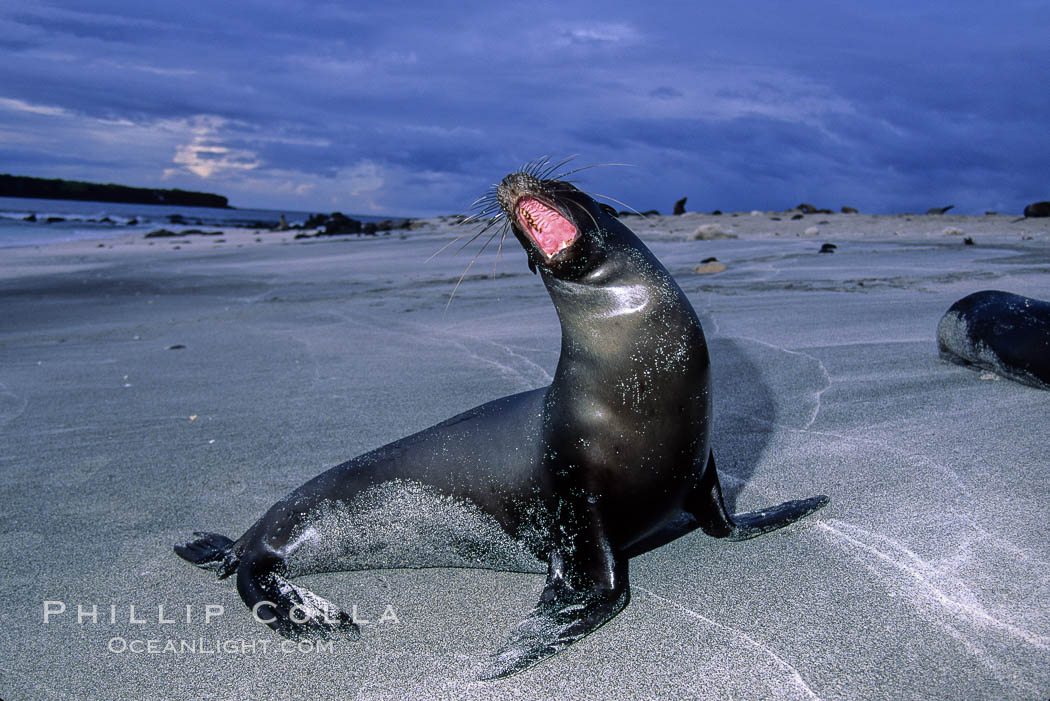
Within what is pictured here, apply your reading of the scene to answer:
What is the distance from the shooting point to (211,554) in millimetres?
2963

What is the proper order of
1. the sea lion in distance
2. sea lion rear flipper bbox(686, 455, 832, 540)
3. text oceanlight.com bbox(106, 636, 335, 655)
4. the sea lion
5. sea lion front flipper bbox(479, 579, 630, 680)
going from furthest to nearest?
the sea lion → sea lion rear flipper bbox(686, 455, 832, 540) → the sea lion in distance → text oceanlight.com bbox(106, 636, 335, 655) → sea lion front flipper bbox(479, 579, 630, 680)

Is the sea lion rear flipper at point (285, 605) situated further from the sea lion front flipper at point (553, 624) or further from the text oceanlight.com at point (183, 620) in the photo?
the sea lion front flipper at point (553, 624)

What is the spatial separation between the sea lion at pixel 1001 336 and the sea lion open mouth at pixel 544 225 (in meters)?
3.32

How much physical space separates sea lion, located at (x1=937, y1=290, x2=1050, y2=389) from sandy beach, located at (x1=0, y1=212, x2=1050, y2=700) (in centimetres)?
14

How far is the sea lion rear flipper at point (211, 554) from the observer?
2.93m

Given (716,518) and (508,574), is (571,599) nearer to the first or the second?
(508,574)

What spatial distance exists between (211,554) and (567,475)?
4.58 ft

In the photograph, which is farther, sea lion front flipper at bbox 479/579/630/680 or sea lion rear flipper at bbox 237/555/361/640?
sea lion rear flipper at bbox 237/555/361/640

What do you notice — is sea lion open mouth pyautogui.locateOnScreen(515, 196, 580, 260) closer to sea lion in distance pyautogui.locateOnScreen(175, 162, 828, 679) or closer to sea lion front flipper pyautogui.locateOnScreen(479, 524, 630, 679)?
sea lion in distance pyautogui.locateOnScreen(175, 162, 828, 679)

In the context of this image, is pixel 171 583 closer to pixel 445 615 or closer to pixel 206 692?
pixel 206 692

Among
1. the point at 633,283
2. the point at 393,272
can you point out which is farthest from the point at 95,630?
the point at 393,272

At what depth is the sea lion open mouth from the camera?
8.59 feet

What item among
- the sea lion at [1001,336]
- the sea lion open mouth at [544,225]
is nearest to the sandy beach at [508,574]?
the sea lion at [1001,336]

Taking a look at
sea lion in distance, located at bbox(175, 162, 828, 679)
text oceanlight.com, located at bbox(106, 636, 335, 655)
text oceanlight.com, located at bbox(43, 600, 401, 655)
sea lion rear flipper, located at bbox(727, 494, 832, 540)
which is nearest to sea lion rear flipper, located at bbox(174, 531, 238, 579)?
sea lion in distance, located at bbox(175, 162, 828, 679)
